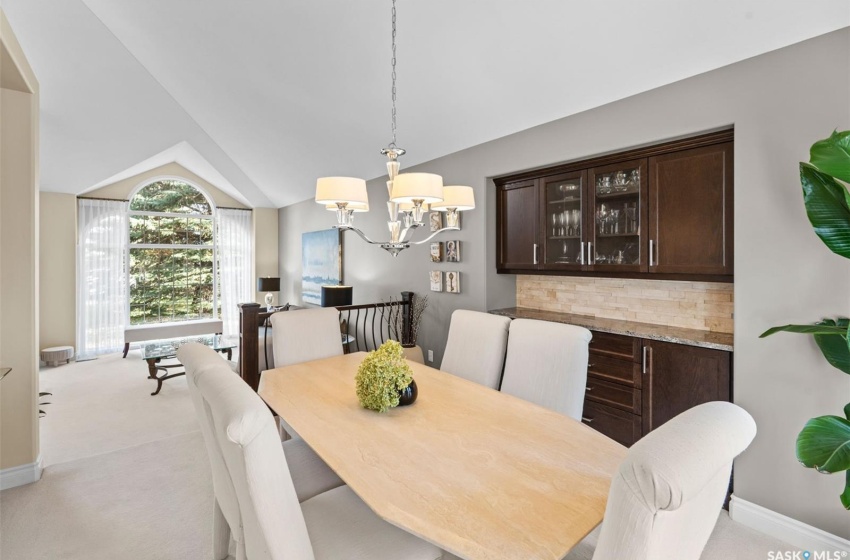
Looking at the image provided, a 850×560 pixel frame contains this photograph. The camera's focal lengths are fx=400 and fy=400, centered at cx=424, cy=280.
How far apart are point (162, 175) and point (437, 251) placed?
218 inches

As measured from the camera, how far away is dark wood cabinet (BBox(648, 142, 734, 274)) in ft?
7.72

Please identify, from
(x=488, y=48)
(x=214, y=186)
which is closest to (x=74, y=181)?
(x=214, y=186)

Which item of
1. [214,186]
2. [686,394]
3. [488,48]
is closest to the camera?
[686,394]

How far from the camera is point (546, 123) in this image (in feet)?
10.5

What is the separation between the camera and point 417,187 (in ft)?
5.64

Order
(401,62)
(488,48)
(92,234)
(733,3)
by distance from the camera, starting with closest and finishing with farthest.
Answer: (733,3), (488,48), (401,62), (92,234)

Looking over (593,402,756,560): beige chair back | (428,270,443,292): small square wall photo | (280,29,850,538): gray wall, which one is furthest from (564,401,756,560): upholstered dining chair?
(428,270,443,292): small square wall photo

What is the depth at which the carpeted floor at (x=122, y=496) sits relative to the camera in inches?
80.1

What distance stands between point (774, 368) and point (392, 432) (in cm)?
202

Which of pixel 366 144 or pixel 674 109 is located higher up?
pixel 366 144

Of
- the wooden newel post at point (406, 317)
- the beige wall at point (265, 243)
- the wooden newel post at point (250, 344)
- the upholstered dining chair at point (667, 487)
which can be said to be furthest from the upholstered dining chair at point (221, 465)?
the beige wall at point (265, 243)

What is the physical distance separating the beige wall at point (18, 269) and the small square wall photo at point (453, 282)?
315 centimetres

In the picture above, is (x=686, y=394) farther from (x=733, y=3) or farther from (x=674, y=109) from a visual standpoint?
(x=733, y=3)

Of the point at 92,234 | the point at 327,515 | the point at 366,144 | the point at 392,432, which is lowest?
the point at 327,515
